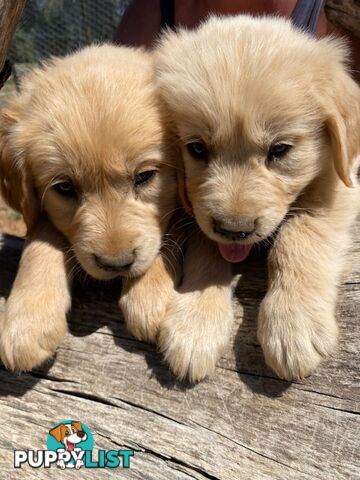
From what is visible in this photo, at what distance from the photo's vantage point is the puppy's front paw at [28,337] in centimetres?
276

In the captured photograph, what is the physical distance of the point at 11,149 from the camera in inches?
122

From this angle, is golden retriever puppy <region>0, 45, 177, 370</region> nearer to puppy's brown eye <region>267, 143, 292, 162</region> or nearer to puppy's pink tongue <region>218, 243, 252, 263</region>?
puppy's pink tongue <region>218, 243, 252, 263</region>

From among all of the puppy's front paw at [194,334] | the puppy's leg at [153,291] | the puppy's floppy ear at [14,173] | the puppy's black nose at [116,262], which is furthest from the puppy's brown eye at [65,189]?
the puppy's front paw at [194,334]

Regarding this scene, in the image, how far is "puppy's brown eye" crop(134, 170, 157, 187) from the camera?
2.95 meters

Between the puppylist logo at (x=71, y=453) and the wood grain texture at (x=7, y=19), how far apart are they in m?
2.24

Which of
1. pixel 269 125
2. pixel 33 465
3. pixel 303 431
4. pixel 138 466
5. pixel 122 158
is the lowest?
pixel 33 465

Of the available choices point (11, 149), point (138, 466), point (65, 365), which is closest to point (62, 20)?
point (11, 149)

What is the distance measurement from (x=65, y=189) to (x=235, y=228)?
3.11 feet

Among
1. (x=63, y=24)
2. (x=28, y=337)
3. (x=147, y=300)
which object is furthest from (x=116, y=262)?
(x=63, y=24)

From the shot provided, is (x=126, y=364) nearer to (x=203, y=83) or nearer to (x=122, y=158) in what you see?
(x=122, y=158)

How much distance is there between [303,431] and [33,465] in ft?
3.95

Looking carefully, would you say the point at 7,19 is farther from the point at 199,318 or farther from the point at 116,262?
the point at 199,318

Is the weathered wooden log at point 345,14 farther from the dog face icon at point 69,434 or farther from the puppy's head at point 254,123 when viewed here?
the dog face icon at point 69,434

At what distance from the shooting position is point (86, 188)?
115 inches
